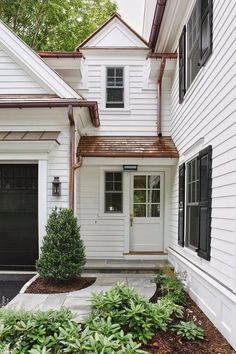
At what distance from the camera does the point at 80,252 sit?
7.08 metres

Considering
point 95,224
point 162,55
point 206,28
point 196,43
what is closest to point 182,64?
point 196,43

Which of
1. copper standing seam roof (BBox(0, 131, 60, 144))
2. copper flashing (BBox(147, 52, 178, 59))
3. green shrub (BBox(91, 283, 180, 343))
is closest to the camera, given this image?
green shrub (BBox(91, 283, 180, 343))

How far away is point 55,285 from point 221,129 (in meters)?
4.22

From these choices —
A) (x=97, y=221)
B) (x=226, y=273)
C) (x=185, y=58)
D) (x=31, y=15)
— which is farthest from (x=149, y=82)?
(x=31, y=15)

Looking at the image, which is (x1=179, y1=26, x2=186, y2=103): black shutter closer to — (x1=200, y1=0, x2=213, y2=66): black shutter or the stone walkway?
(x1=200, y1=0, x2=213, y2=66): black shutter

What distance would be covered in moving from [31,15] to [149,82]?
8.87 m

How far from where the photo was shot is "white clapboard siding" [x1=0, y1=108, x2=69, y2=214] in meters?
7.65

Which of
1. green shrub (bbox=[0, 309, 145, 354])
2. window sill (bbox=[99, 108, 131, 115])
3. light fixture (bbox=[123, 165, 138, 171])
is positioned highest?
window sill (bbox=[99, 108, 131, 115])

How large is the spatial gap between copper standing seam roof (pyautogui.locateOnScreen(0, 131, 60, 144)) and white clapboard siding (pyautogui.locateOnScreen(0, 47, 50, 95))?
3.09 ft

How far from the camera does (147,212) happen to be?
9.55 meters

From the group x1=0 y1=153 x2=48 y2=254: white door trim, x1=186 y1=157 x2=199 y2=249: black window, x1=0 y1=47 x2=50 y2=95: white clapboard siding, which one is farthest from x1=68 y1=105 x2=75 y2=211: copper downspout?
x1=186 y1=157 x2=199 y2=249: black window

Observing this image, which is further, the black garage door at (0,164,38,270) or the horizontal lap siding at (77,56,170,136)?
the horizontal lap siding at (77,56,170,136)

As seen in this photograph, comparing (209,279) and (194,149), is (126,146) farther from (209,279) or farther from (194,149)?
(209,279)

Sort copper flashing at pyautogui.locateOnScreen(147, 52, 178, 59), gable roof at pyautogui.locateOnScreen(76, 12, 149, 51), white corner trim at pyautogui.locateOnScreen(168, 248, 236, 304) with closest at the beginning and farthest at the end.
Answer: white corner trim at pyautogui.locateOnScreen(168, 248, 236, 304) < copper flashing at pyautogui.locateOnScreen(147, 52, 178, 59) < gable roof at pyautogui.locateOnScreen(76, 12, 149, 51)
